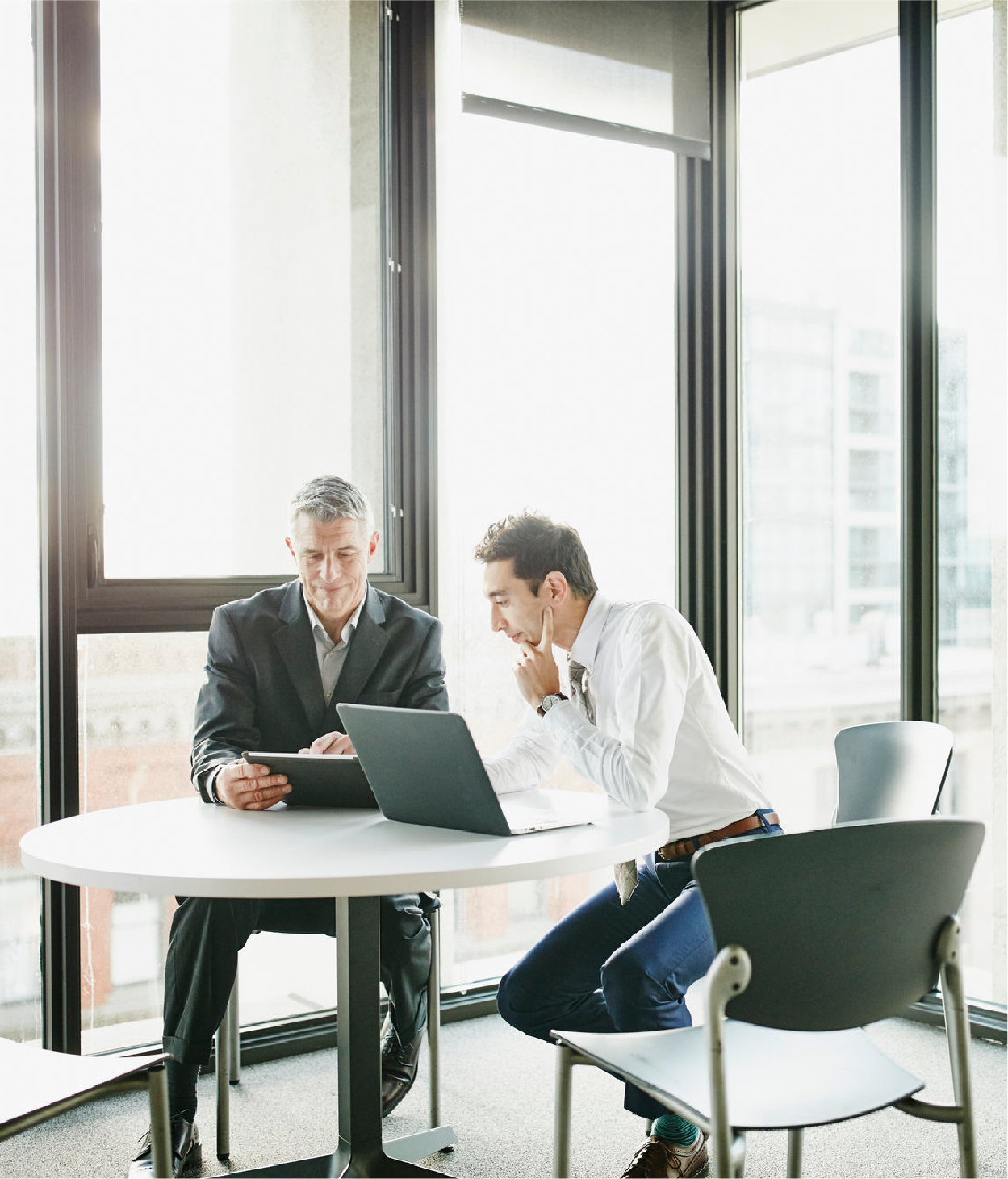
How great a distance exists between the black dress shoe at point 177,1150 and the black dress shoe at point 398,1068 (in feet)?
1.35

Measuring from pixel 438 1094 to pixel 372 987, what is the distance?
79 cm

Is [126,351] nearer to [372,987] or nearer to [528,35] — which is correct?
[528,35]

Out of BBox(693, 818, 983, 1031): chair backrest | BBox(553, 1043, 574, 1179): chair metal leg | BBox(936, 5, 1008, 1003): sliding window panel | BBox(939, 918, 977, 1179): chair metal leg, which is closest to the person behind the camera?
BBox(693, 818, 983, 1031): chair backrest

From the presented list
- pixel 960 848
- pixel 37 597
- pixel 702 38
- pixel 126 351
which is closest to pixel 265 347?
pixel 126 351

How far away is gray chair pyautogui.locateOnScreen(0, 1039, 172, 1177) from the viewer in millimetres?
1626

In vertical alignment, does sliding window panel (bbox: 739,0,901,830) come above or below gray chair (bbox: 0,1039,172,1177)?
above

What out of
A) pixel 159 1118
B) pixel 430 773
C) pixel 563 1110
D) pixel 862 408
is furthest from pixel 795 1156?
pixel 862 408

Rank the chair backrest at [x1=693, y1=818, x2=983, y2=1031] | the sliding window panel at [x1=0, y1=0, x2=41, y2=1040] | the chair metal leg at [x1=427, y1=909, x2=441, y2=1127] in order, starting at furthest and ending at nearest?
the sliding window panel at [x1=0, y1=0, x2=41, y2=1040] < the chair metal leg at [x1=427, y1=909, x2=441, y2=1127] < the chair backrest at [x1=693, y1=818, x2=983, y2=1031]

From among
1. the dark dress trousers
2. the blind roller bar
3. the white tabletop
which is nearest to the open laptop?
the white tabletop

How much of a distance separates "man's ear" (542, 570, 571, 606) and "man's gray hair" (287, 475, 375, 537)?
1.72ft

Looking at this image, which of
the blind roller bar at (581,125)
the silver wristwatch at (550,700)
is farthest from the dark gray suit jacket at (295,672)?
the blind roller bar at (581,125)

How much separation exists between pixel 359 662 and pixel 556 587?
1.75 feet

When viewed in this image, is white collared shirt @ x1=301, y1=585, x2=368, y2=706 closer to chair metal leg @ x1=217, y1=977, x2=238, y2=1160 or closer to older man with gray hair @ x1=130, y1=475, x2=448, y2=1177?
older man with gray hair @ x1=130, y1=475, x2=448, y2=1177

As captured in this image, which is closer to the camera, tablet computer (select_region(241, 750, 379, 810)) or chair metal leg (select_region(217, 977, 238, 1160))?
tablet computer (select_region(241, 750, 379, 810))
